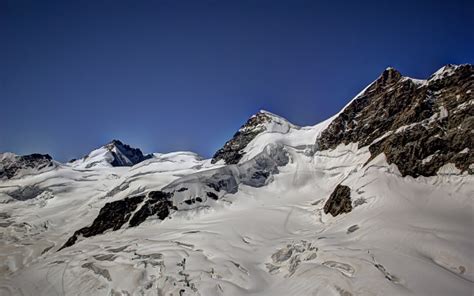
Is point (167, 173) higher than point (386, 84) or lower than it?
lower

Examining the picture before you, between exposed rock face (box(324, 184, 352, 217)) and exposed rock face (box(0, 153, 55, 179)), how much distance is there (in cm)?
15685

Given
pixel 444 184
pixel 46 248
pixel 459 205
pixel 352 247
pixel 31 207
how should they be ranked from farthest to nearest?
pixel 31 207 < pixel 46 248 < pixel 444 184 < pixel 459 205 < pixel 352 247

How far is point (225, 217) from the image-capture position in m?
70.6

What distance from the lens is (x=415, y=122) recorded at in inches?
2928

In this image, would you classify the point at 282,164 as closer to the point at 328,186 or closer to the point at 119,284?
the point at 328,186

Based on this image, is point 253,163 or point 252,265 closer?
point 252,265

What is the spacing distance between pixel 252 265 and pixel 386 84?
90752mm

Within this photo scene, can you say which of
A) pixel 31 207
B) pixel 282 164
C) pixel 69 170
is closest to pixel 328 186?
pixel 282 164

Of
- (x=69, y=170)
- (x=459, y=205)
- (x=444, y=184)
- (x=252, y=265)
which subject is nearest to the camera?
(x=252, y=265)

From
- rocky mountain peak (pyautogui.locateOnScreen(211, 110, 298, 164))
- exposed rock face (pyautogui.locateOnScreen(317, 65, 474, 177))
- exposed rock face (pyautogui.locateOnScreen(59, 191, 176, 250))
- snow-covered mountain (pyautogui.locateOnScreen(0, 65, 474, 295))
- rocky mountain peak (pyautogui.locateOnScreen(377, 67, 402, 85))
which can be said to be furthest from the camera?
rocky mountain peak (pyautogui.locateOnScreen(211, 110, 298, 164))

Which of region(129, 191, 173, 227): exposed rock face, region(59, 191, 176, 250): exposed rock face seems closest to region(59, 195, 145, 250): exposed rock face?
region(59, 191, 176, 250): exposed rock face

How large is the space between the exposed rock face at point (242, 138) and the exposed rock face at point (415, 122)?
37.4m

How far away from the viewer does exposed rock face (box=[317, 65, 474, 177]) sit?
2443 inches

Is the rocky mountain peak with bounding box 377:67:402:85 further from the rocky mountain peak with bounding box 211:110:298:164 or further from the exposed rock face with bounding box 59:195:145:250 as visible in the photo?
the exposed rock face with bounding box 59:195:145:250
